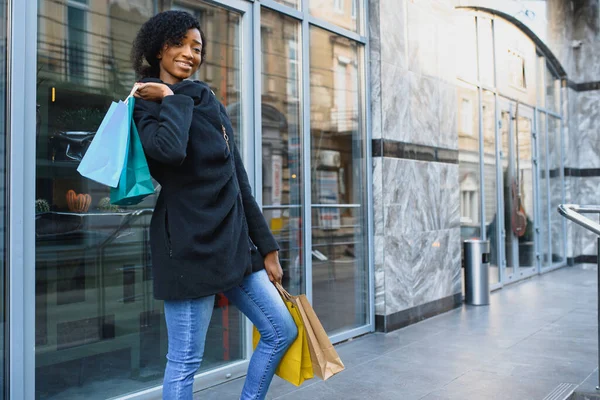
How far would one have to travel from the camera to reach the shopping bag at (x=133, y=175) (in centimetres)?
231

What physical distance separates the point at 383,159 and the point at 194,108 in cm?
390

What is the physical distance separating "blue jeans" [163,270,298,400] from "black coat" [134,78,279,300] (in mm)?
110

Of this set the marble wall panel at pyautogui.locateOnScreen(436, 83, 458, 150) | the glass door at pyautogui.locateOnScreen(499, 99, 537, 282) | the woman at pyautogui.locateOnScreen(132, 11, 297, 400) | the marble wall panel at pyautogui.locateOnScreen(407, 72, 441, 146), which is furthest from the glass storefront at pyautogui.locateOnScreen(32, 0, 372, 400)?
the glass door at pyautogui.locateOnScreen(499, 99, 537, 282)

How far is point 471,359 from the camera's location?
5.08 metres

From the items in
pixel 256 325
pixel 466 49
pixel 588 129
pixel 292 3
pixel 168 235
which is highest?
pixel 466 49

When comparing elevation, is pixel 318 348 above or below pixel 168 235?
below

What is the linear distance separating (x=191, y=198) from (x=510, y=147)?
9.00 meters

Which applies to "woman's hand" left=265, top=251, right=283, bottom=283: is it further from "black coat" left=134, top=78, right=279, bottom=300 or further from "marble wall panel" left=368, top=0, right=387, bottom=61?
"marble wall panel" left=368, top=0, right=387, bottom=61

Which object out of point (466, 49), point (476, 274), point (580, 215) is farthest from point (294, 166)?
point (466, 49)

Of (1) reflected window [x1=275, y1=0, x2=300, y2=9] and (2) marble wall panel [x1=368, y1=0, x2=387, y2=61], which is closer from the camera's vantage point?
(1) reflected window [x1=275, y1=0, x2=300, y2=9]

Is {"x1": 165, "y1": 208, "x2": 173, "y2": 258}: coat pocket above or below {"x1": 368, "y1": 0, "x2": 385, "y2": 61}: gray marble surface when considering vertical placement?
below

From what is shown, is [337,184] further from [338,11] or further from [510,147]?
[510,147]

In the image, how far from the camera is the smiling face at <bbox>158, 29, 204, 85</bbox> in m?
2.57

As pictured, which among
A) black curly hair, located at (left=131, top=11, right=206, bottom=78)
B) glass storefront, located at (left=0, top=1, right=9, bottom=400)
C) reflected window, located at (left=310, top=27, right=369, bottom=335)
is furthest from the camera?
reflected window, located at (left=310, top=27, right=369, bottom=335)
